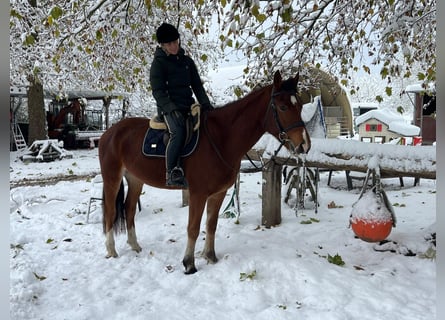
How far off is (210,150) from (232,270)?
1.41 meters

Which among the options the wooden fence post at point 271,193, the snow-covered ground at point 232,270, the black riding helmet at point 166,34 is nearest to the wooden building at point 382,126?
the snow-covered ground at point 232,270

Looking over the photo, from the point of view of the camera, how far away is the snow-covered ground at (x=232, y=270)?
10.1 feet

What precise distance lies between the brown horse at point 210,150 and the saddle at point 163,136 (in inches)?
3.3

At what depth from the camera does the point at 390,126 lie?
609 inches

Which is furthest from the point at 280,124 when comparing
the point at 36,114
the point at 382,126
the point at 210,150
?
the point at 36,114

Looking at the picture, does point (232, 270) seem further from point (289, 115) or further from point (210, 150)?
point (289, 115)

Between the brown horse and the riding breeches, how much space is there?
164 millimetres

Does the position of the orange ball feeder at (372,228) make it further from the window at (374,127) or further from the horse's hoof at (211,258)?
the window at (374,127)

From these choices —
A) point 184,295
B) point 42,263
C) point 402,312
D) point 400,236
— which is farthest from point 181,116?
point 400,236

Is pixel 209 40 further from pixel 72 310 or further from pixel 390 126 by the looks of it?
pixel 72 310

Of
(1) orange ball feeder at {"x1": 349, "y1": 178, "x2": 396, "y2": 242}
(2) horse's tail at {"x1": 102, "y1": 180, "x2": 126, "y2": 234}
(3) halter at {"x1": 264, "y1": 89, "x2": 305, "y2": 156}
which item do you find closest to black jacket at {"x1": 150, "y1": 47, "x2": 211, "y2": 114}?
(3) halter at {"x1": 264, "y1": 89, "x2": 305, "y2": 156}

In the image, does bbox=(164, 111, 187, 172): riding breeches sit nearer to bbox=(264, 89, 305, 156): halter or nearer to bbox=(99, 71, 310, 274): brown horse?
bbox=(99, 71, 310, 274): brown horse

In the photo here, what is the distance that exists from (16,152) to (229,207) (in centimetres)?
1383

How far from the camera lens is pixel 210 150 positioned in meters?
3.87
